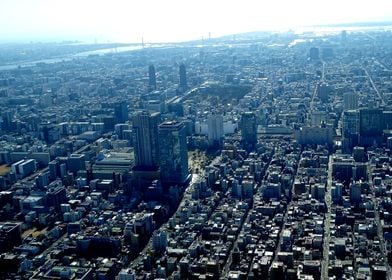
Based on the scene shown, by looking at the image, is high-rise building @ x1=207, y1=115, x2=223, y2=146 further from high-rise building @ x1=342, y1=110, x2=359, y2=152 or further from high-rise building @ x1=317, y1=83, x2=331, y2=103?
high-rise building @ x1=317, y1=83, x2=331, y2=103

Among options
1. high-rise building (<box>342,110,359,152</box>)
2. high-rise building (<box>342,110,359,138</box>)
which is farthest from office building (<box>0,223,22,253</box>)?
high-rise building (<box>342,110,359,138</box>)

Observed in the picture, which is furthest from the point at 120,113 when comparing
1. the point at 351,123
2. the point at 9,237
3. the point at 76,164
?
the point at 9,237

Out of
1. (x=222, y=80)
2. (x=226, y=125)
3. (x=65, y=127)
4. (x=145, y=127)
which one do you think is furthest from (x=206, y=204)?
(x=222, y=80)

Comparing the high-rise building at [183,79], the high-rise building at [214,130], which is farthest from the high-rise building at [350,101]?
the high-rise building at [183,79]

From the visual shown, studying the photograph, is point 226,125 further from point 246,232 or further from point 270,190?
point 246,232

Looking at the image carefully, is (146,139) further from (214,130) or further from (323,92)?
(323,92)
